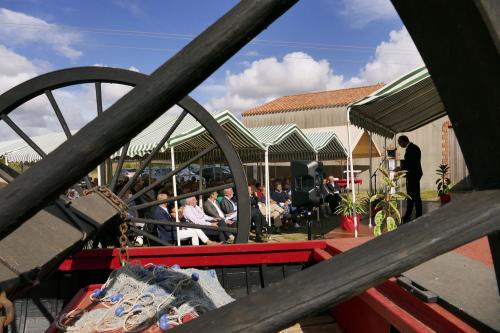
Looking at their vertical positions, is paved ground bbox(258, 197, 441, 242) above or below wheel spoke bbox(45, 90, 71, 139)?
below

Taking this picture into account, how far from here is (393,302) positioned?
4.99 ft

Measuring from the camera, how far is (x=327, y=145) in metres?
14.5

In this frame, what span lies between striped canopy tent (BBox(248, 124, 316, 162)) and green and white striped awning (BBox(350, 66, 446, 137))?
2.40 m

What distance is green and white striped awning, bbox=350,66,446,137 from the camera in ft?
21.2

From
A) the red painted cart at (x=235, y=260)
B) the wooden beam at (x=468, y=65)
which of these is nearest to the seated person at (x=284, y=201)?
the red painted cart at (x=235, y=260)

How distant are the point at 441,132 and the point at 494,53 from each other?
66.4 ft

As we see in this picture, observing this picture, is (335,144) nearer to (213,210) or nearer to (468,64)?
(213,210)

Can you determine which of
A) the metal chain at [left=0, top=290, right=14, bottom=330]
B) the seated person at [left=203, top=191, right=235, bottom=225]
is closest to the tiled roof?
the seated person at [left=203, top=191, right=235, bottom=225]

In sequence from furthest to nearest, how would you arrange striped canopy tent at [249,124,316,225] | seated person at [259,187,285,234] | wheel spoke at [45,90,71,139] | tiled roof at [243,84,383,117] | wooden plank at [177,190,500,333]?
tiled roof at [243,84,383,117] < seated person at [259,187,285,234] < striped canopy tent at [249,124,316,225] < wheel spoke at [45,90,71,139] < wooden plank at [177,190,500,333]

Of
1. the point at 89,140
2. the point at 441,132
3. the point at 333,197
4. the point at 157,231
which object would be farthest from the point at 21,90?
the point at 441,132

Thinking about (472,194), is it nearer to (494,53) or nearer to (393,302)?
(494,53)

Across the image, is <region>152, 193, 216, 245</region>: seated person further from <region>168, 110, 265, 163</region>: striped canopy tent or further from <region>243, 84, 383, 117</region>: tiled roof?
<region>243, 84, 383, 117</region>: tiled roof

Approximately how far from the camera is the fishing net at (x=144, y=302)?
1.96m

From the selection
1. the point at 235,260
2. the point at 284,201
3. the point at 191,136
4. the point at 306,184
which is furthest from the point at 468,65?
the point at 284,201
